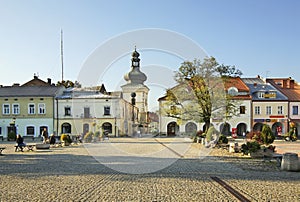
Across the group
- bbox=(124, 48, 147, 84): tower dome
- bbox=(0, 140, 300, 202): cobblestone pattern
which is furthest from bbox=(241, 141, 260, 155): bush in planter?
bbox=(124, 48, 147, 84): tower dome

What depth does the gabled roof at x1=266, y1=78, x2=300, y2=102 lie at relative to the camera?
1955 inches

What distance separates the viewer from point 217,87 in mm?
26359

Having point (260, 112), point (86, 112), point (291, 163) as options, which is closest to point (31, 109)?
point (86, 112)

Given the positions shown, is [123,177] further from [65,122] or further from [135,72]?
[135,72]

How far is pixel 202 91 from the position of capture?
2608 centimetres

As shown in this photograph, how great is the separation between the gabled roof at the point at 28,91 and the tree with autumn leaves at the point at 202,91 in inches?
916

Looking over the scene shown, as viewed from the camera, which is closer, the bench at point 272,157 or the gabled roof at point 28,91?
the bench at point 272,157

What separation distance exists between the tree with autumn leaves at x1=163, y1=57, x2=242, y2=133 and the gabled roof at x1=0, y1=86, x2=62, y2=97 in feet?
76.3

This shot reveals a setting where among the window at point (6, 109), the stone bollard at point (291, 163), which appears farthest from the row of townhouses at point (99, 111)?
the stone bollard at point (291, 163)

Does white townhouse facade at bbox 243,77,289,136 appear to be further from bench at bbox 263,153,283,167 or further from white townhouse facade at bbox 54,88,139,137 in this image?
bench at bbox 263,153,283,167

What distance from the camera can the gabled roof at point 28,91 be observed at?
45944 millimetres

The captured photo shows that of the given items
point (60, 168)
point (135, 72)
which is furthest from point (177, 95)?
point (135, 72)

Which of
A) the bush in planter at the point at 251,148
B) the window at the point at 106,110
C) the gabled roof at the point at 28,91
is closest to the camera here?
the bush in planter at the point at 251,148

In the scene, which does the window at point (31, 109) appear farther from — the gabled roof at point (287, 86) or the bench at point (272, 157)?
the bench at point (272, 157)
